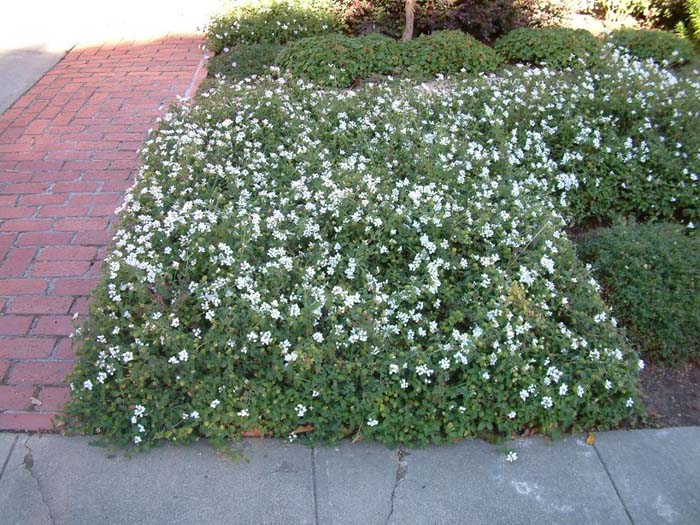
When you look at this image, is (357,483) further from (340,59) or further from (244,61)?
(244,61)

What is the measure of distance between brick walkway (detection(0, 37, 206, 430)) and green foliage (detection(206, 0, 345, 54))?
1.24 ft

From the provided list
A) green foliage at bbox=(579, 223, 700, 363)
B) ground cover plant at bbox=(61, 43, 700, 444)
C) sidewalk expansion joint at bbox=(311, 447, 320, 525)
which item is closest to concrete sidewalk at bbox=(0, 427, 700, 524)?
sidewalk expansion joint at bbox=(311, 447, 320, 525)

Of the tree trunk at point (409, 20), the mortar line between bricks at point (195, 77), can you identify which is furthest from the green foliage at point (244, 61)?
the tree trunk at point (409, 20)

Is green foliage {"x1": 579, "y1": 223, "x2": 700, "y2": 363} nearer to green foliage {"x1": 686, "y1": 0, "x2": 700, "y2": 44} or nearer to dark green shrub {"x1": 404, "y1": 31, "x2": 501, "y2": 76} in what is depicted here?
dark green shrub {"x1": 404, "y1": 31, "x2": 501, "y2": 76}

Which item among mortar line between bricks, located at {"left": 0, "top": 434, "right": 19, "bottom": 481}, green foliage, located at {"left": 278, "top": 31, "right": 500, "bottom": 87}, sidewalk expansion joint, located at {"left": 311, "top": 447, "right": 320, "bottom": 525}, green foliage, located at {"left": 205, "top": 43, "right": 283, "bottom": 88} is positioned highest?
green foliage, located at {"left": 278, "top": 31, "right": 500, "bottom": 87}

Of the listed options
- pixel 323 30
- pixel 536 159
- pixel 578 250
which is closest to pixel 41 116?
pixel 323 30

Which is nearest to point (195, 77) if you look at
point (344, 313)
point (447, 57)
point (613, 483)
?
point (447, 57)

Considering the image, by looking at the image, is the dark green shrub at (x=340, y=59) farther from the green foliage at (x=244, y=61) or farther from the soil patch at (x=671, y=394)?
the soil patch at (x=671, y=394)

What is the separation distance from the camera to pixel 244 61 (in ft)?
20.4

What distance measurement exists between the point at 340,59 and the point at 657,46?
314 cm

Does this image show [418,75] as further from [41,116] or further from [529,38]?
[41,116]

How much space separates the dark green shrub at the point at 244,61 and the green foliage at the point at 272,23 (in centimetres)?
37

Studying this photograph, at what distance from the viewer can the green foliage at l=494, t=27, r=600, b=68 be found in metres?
5.99

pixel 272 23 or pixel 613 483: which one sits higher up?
pixel 272 23
